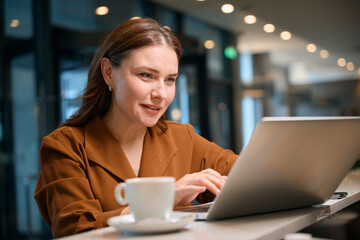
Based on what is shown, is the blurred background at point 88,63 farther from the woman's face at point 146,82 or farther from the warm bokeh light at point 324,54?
the woman's face at point 146,82

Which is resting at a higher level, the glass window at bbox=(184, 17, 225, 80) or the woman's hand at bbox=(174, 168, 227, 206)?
the glass window at bbox=(184, 17, 225, 80)

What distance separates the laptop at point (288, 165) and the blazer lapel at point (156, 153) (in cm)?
56

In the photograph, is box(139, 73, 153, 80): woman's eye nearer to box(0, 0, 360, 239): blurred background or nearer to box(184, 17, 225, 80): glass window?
box(0, 0, 360, 239): blurred background

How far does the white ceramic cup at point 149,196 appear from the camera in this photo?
33.5 inches

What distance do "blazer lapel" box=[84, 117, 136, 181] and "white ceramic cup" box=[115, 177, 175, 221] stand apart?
2.02 feet

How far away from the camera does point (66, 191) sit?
4.22 feet

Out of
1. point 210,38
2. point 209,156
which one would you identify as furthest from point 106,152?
point 210,38

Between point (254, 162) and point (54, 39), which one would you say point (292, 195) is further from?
point (54, 39)

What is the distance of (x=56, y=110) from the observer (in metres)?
4.48

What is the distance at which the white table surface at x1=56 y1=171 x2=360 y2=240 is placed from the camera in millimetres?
852

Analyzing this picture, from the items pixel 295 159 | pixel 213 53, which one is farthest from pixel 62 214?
pixel 213 53

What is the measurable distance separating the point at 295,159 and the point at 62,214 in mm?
617

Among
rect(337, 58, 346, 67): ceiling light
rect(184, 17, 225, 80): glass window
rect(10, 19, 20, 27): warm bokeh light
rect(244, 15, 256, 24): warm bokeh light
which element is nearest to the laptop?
rect(337, 58, 346, 67): ceiling light

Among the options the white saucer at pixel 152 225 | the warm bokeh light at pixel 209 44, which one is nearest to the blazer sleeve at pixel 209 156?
the white saucer at pixel 152 225
